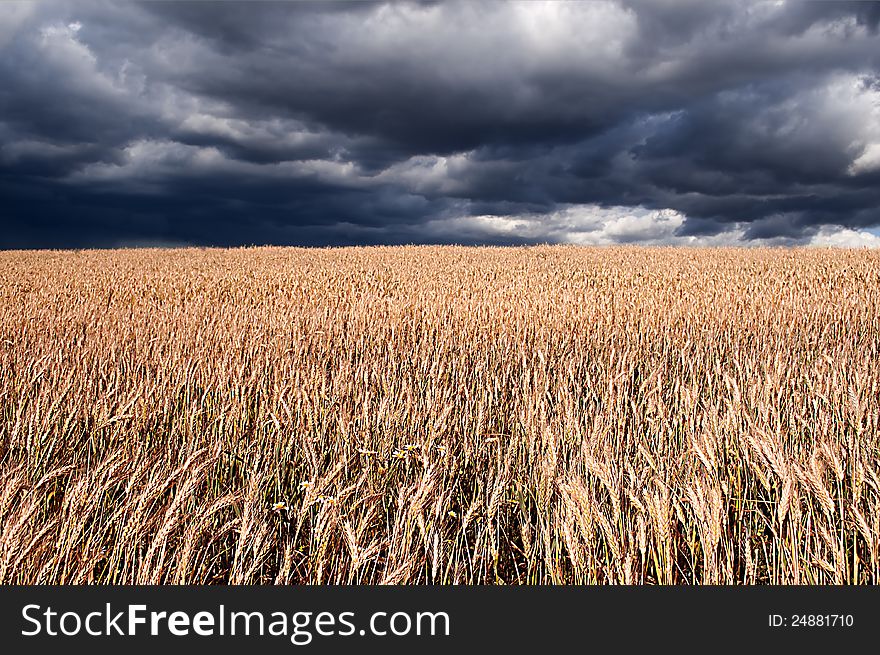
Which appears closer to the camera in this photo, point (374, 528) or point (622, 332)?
point (374, 528)

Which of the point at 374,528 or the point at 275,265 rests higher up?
the point at 275,265

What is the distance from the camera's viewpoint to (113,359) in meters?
6.55

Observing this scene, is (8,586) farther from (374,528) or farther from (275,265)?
(275,265)

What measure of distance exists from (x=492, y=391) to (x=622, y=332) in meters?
3.52

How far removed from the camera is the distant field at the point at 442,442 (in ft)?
8.70

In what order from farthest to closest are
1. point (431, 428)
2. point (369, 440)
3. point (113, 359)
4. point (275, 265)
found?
point (275, 265), point (113, 359), point (369, 440), point (431, 428)

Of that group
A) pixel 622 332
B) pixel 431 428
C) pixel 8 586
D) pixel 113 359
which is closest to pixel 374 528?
pixel 431 428

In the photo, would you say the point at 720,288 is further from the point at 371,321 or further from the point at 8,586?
the point at 8,586

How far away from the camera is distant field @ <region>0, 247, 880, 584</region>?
2650mm

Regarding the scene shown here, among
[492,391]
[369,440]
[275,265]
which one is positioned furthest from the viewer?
[275,265]

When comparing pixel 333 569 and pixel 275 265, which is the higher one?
pixel 275 265

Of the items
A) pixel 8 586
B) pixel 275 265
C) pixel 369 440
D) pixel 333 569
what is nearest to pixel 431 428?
pixel 369 440

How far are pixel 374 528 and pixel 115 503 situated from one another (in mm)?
1361

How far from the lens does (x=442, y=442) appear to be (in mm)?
4152
